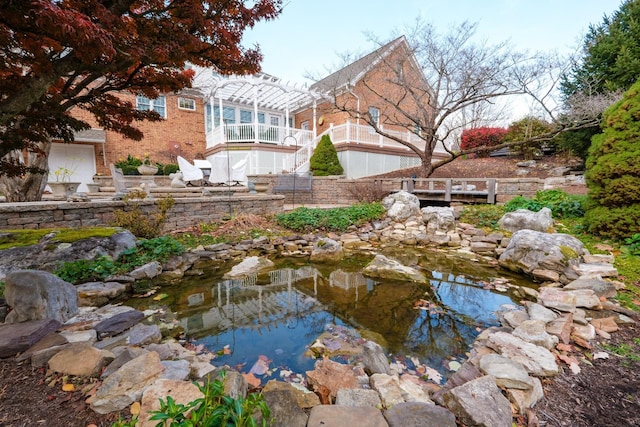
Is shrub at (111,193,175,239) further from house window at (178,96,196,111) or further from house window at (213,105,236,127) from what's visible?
house window at (178,96,196,111)

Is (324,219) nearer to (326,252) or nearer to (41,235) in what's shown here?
(326,252)

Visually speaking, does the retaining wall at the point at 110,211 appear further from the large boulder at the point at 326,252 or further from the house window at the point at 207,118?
the house window at the point at 207,118

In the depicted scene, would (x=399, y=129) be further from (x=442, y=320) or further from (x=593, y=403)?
(x=593, y=403)

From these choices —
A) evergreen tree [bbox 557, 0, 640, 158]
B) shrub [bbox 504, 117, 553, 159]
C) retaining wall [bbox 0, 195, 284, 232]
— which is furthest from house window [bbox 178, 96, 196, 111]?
shrub [bbox 504, 117, 553, 159]

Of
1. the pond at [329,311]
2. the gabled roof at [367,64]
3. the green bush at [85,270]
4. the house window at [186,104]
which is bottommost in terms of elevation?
the pond at [329,311]

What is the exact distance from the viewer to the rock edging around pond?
1528 mm

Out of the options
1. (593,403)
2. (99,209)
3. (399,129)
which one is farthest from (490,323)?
(399,129)

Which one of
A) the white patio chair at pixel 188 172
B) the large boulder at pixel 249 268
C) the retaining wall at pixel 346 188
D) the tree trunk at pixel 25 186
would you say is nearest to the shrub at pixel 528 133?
the retaining wall at pixel 346 188

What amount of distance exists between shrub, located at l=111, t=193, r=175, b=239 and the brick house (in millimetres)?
7318

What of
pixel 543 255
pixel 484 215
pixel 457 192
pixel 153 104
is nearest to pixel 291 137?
pixel 153 104

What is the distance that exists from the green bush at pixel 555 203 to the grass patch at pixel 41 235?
8664 millimetres

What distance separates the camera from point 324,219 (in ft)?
23.4

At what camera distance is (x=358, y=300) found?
3602 millimetres

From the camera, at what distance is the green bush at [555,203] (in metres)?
6.15
